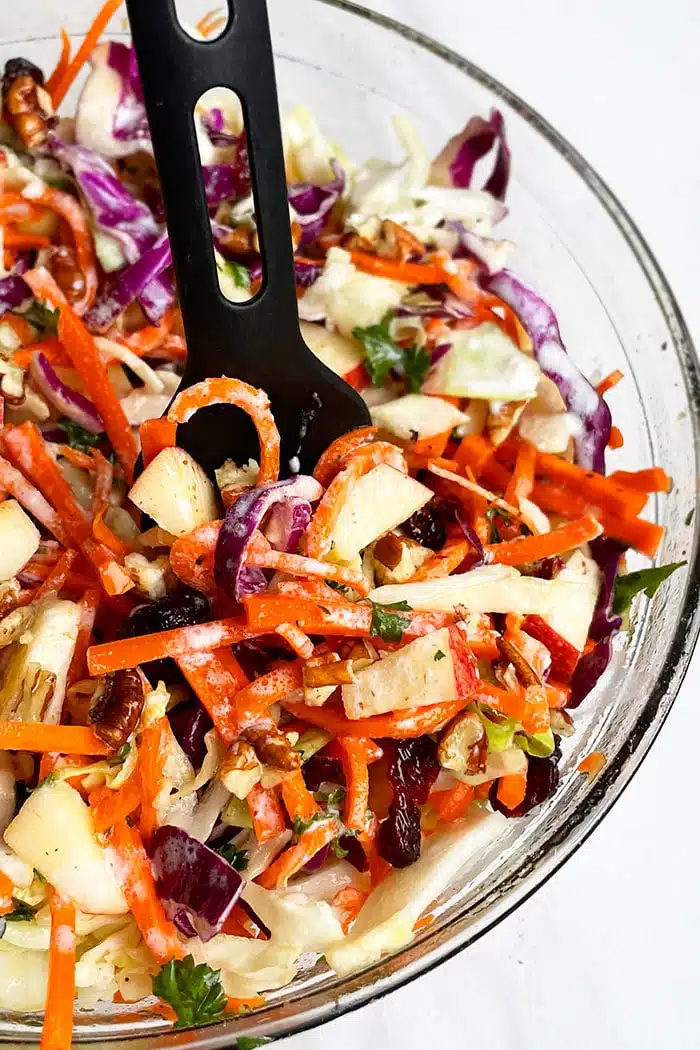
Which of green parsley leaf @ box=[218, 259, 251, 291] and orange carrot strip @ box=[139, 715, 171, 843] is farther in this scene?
green parsley leaf @ box=[218, 259, 251, 291]

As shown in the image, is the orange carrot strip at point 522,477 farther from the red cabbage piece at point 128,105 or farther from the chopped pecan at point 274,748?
the red cabbage piece at point 128,105

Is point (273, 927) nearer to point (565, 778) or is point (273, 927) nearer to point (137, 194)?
point (565, 778)

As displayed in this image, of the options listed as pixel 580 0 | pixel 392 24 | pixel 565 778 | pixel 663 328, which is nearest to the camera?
pixel 565 778

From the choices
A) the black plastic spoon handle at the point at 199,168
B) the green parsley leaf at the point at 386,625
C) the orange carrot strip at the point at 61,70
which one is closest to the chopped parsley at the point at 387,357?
the black plastic spoon handle at the point at 199,168

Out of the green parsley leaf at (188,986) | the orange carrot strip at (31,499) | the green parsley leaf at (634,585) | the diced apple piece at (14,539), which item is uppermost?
the orange carrot strip at (31,499)

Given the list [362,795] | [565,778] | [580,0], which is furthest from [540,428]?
[580,0]

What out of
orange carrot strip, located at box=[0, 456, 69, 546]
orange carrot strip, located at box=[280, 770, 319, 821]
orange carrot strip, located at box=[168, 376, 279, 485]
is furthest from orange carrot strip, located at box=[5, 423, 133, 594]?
orange carrot strip, located at box=[280, 770, 319, 821]

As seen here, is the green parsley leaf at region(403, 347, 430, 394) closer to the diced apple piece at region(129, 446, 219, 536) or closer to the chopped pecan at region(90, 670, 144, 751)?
the diced apple piece at region(129, 446, 219, 536)
